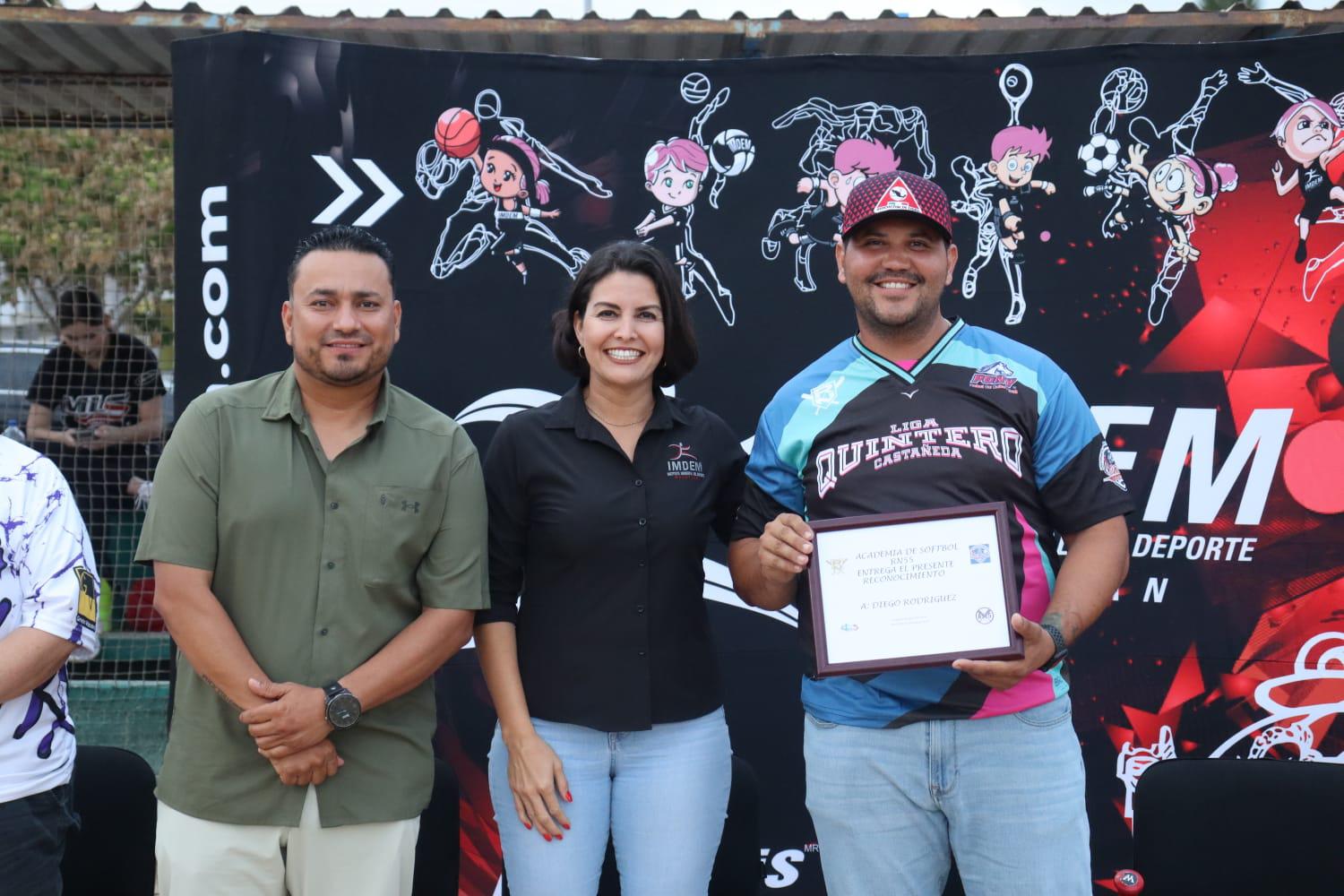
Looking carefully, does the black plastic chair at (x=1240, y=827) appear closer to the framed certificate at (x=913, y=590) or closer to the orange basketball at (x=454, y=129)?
the framed certificate at (x=913, y=590)

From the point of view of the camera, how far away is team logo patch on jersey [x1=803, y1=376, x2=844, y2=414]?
104 inches

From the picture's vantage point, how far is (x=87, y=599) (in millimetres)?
2666

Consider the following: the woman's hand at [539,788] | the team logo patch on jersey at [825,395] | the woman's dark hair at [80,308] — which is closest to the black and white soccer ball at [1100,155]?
the team logo patch on jersey at [825,395]

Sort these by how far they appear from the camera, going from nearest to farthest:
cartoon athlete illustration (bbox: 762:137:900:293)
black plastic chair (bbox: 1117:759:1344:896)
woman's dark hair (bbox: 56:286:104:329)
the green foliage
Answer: black plastic chair (bbox: 1117:759:1344:896) → cartoon athlete illustration (bbox: 762:137:900:293) → woman's dark hair (bbox: 56:286:104:329) → the green foliage

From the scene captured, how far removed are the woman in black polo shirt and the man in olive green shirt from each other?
0.15 metres

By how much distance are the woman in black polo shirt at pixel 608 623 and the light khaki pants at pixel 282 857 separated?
10.4 inches

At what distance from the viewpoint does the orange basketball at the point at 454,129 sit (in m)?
3.92

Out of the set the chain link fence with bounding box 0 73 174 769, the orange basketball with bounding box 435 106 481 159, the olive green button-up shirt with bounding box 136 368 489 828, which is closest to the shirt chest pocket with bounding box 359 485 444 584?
the olive green button-up shirt with bounding box 136 368 489 828

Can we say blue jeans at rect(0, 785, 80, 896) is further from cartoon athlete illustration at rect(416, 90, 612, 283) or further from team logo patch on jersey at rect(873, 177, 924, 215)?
team logo patch on jersey at rect(873, 177, 924, 215)

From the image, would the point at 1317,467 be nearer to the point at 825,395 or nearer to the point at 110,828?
the point at 825,395

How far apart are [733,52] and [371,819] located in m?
3.01

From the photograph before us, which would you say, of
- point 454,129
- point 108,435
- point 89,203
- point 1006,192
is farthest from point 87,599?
point 89,203

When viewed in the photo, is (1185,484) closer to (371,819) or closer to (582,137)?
(582,137)

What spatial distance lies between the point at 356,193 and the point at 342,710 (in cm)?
204
